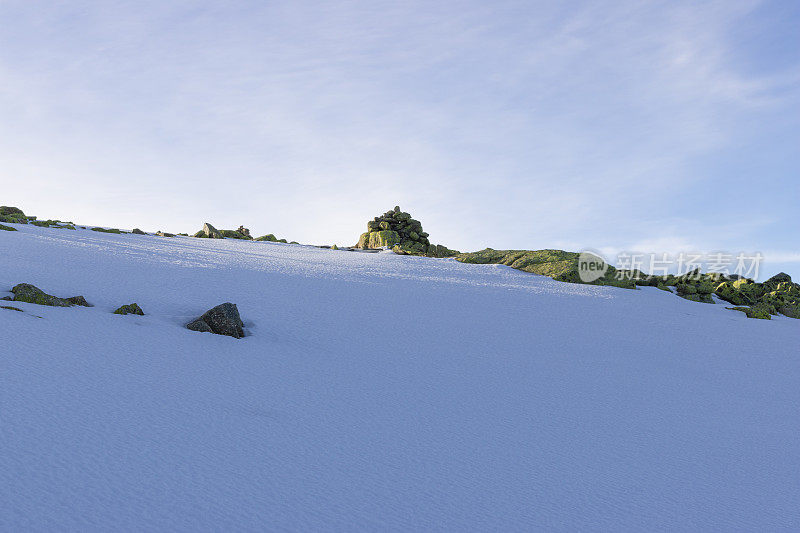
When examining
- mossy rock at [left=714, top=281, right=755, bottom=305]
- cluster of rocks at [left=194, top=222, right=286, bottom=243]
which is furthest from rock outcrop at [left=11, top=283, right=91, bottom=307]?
mossy rock at [left=714, top=281, right=755, bottom=305]

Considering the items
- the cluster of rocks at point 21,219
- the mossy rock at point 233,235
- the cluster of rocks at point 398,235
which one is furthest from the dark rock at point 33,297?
the mossy rock at point 233,235

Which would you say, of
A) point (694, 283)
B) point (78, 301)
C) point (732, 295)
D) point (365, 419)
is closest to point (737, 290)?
point (732, 295)

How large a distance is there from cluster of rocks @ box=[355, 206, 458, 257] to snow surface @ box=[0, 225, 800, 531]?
1257cm

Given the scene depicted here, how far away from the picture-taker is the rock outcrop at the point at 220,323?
17.7ft

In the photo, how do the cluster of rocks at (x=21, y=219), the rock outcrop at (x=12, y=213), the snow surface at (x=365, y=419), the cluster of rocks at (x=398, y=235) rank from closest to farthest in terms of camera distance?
the snow surface at (x=365, y=419) → the cluster of rocks at (x=21, y=219) → the rock outcrop at (x=12, y=213) → the cluster of rocks at (x=398, y=235)

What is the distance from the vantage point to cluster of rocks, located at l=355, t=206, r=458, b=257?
20.3 m

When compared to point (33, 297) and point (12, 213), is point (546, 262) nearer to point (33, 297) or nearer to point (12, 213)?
point (33, 297)

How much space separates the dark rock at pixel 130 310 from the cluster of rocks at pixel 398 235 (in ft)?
46.5

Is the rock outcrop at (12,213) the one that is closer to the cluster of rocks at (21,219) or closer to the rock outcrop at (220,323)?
the cluster of rocks at (21,219)

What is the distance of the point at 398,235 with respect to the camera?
818 inches

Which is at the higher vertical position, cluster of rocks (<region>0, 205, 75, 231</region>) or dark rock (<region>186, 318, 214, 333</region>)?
cluster of rocks (<region>0, 205, 75, 231</region>)

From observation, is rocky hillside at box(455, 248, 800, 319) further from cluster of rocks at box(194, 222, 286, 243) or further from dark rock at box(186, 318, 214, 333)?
cluster of rocks at box(194, 222, 286, 243)

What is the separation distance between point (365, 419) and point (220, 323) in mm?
2491

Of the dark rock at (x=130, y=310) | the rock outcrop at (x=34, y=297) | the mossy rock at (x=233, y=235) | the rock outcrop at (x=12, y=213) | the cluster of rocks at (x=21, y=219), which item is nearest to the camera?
the rock outcrop at (x=34, y=297)
